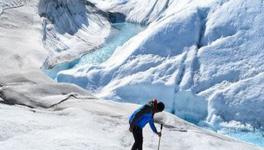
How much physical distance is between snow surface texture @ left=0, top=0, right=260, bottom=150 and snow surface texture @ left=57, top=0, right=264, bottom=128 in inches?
Answer: 182

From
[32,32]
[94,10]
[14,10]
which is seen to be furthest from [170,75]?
[94,10]

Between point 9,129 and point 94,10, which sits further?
point 94,10

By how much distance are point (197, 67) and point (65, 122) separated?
Result: 419 inches

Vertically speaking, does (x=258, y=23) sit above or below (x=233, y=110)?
above

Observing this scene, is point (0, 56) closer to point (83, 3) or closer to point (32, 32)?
point (32, 32)

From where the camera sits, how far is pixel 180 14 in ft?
92.3

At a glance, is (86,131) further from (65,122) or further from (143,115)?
(143,115)

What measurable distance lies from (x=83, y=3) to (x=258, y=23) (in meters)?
15.9

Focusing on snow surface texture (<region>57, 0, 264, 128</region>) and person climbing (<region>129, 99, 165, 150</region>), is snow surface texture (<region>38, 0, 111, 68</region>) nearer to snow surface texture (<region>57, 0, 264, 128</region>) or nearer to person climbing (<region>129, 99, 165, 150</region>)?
snow surface texture (<region>57, 0, 264, 128</region>)

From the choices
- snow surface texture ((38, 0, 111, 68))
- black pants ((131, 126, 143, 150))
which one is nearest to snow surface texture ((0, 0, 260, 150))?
black pants ((131, 126, 143, 150))

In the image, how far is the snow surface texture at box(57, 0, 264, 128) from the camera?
2375 centimetres

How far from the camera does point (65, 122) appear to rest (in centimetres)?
1600

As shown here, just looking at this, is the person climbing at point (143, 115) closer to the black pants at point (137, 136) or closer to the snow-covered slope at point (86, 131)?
the black pants at point (137, 136)

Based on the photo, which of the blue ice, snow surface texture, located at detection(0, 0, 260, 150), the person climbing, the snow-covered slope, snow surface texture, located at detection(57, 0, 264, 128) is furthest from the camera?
the blue ice
